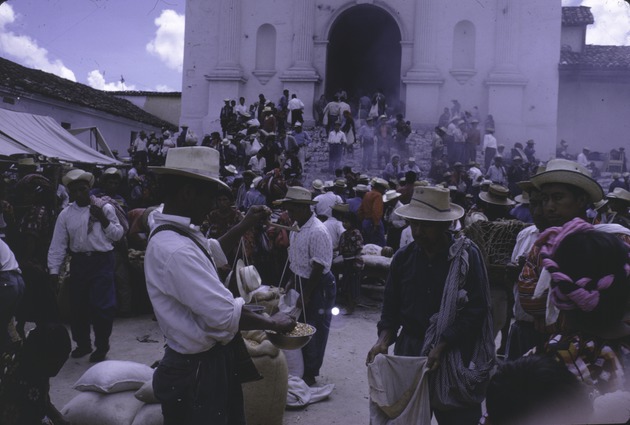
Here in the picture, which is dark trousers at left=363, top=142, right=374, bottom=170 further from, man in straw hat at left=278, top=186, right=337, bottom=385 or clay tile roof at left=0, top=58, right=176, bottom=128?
man in straw hat at left=278, top=186, right=337, bottom=385

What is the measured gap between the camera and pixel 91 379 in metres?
4.07

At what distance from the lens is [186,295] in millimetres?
2516

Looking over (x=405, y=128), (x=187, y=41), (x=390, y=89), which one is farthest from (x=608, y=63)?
(x=187, y=41)

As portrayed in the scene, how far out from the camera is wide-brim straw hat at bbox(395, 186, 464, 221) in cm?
331

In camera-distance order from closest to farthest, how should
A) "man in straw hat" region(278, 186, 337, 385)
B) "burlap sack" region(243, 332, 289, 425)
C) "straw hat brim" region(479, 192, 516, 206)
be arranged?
"burlap sack" region(243, 332, 289, 425) → "man in straw hat" region(278, 186, 337, 385) → "straw hat brim" region(479, 192, 516, 206)

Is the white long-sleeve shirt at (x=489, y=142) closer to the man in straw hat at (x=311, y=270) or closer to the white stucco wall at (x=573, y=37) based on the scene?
the white stucco wall at (x=573, y=37)

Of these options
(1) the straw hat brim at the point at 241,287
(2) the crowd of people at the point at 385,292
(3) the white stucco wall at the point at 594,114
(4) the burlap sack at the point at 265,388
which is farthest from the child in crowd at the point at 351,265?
(3) the white stucco wall at the point at 594,114

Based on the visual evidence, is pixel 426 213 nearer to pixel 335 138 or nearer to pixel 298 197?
pixel 298 197

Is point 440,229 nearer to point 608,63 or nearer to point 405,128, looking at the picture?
point 405,128

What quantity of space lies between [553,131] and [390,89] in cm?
845

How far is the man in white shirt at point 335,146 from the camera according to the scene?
17.5 m

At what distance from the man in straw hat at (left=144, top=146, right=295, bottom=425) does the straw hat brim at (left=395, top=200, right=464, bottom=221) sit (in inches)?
42.3

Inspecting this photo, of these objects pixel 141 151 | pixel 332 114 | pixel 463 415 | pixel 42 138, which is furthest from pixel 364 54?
pixel 463 415

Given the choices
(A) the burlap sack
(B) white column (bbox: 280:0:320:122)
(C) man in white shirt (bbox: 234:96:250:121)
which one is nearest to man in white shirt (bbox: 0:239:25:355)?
(A) the burlap sack
